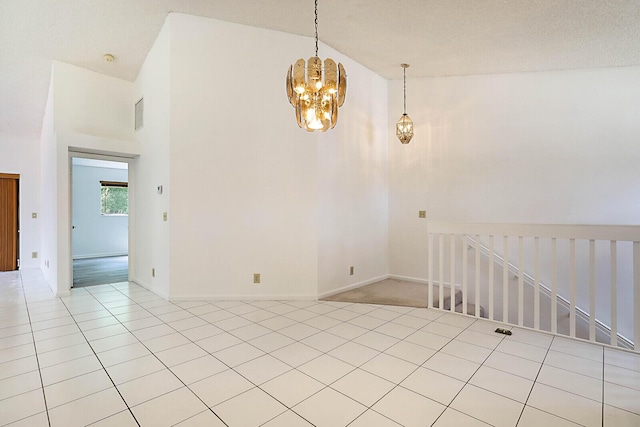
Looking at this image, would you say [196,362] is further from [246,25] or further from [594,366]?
[246,25]

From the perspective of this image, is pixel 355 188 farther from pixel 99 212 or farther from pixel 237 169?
pixel 99 212

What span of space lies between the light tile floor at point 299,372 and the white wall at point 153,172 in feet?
3.41

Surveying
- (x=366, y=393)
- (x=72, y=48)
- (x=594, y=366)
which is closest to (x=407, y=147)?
(x=594, y=366)

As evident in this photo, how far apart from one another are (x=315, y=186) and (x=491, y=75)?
3.27 m

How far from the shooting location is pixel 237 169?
13.4ft

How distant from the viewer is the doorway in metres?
8.30

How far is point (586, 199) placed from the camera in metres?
4.23

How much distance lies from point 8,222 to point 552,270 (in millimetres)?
9706

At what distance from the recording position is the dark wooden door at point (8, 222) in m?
6.62

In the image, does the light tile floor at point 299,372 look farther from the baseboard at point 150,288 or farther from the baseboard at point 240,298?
the baseboard at point 150,288

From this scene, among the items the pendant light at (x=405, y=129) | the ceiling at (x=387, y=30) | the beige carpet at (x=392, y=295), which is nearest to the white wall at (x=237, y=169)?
the ceiling at (x=387, y=30)

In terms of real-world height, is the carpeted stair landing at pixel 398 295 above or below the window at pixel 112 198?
below

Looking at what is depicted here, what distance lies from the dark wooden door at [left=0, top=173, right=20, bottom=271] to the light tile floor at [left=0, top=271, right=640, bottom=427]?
4.38 meters

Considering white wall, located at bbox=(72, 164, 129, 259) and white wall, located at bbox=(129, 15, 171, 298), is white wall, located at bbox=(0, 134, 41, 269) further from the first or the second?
white wall, located at bbox=(129, 15, 171, 298)
